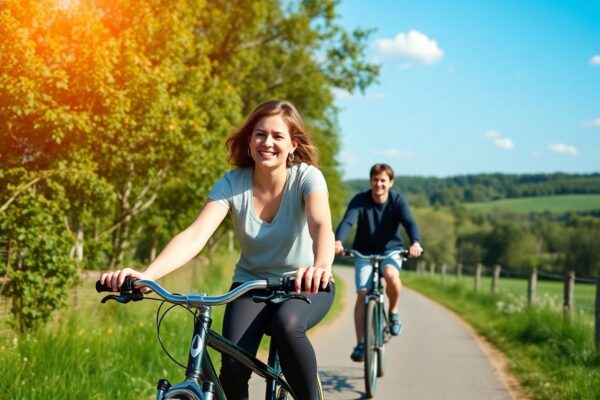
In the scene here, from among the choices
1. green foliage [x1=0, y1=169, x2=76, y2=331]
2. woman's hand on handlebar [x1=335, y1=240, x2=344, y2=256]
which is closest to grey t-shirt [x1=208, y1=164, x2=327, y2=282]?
woman's hand on handlebar [x1=335, y1=240, x2=344, y2=256]

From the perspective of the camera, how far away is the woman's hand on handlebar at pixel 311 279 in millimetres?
2674

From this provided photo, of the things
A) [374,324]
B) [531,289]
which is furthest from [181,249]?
[531,289]

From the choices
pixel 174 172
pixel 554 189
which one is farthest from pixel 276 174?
pixel 554 189

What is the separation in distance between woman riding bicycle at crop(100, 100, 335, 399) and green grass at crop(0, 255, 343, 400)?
7.33 feet

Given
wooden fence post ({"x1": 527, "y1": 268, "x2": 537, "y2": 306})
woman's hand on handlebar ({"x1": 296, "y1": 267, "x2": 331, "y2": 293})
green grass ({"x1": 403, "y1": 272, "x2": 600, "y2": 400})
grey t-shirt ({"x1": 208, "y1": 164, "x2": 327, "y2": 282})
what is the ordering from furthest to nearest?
wooden fence post ({"x1": 527, "y1": 268, "x2": 537, "y2": 306}), green grass ({"x1": 403, "y1": 272, "x2": 600, "y2": 400}), grey t-shirt ({"x1": 208, "y1": 164, "x2": 327, "y2": 282}), woman's hand on handlebar ({"x1": 296, "y1": 267, "x2": 331, "y2": 293})

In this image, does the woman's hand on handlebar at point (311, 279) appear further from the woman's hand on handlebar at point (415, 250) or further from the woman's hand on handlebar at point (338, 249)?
the woman's hand on handlebar at point (415, 250)

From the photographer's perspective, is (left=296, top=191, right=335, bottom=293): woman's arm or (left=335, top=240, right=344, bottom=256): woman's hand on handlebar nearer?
(left=296, top=191, right=335, bottom=293): woman's arm

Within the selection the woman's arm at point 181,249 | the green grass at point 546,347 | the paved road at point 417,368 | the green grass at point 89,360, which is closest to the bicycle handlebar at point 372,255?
the paved road at point 417,368

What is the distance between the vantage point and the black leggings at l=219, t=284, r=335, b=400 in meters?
3.12

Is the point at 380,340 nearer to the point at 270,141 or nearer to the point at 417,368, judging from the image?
the point at 417,368

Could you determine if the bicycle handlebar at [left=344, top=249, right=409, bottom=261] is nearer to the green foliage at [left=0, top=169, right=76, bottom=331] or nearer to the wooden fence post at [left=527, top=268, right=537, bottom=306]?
the green foliage at [left=0, top=169, right=76, bottom=331]

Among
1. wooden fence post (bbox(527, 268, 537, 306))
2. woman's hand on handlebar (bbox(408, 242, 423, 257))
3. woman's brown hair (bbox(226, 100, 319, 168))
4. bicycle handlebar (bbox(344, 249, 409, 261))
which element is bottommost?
wooden fence post (bbox(527, 268, 537, 306))

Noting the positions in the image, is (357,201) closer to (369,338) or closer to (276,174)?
(369,338)

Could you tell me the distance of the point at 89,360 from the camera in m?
6.30
